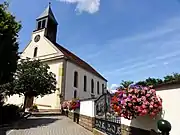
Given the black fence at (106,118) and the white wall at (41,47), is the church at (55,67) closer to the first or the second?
the white wall at (41,47)

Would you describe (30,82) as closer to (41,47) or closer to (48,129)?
(48,129)

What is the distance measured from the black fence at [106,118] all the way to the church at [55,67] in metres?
17.7

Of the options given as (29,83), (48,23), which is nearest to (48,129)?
(29,83)

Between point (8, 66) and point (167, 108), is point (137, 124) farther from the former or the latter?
point (8, 66)

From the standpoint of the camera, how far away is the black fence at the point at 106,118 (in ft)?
23.3

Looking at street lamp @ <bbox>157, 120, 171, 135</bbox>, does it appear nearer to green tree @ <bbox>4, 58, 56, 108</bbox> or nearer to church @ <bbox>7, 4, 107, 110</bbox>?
green tree @ <bbox>4, 58, 56, 108</bbox>

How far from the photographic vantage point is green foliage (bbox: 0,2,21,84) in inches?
439

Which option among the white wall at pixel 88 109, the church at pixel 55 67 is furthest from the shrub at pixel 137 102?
the church at pixel 55 67

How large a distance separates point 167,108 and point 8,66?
33.1ft

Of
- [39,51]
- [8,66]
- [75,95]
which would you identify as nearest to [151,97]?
[8,66]

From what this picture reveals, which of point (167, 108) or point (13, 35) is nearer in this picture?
point (167, 108)

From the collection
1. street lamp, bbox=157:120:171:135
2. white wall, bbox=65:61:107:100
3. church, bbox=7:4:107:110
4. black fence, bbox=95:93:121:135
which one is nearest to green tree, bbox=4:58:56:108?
church, bbox=7:4:107:110

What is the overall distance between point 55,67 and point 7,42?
60.2 feet

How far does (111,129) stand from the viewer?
750 centimetres
